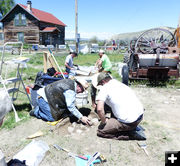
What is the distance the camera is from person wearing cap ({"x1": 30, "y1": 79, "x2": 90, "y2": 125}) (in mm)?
3422

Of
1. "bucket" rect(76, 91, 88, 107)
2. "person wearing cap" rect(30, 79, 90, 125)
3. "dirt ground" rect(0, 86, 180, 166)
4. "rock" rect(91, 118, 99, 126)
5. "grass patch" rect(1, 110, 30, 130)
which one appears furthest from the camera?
"bucket" rect(76, 91, 88, 107)

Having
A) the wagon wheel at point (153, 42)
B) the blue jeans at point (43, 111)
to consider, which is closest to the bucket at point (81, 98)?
the blue jeans at point (43, 111)

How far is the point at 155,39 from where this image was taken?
7.75 m

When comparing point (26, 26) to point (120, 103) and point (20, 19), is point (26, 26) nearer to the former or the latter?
point (20, 19)

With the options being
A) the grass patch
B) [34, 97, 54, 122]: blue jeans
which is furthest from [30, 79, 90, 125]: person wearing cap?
the grass patch

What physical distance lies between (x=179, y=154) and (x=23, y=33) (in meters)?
27.3

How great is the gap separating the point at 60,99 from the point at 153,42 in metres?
5.62

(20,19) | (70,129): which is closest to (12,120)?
(70,129)

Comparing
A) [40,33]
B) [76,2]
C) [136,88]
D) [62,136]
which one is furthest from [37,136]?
[40,33]

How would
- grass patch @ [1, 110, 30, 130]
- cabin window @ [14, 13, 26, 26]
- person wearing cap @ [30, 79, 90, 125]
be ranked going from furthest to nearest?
cabin window @ [14, 13, 26, 26]
grass patch @ [1, 110, 30, 130]
person wearing cap @ [30, 79, 90, 125]

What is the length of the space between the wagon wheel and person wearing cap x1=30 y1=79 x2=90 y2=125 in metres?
4.83

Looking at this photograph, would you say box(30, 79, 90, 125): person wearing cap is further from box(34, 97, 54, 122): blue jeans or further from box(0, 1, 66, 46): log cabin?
box(0, 1, 66, 46): log cabin

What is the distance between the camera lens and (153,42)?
754 centimetres

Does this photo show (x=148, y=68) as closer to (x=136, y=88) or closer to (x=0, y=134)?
(x=136, y=88)
